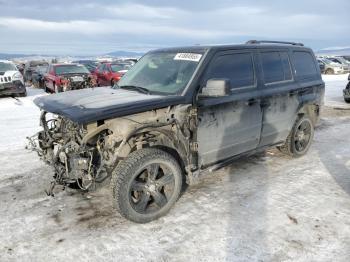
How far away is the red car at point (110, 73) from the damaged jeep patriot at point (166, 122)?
11194 mm

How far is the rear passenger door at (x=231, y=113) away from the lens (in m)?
4.39

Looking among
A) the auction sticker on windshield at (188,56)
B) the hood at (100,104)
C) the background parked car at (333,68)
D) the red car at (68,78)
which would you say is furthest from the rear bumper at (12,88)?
the background parked car at (333,68)

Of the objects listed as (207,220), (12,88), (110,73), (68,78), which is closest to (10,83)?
(12,88)

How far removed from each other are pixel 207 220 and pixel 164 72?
79.1 inches

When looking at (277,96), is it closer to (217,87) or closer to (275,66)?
(275,66)

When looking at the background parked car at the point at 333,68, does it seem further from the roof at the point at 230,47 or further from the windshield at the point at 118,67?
the roof at the point at 230,47

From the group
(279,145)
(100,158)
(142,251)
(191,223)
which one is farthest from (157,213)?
(279,145)

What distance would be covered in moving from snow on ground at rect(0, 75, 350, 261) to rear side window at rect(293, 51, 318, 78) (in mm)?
1575

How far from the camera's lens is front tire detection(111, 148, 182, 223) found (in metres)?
3.78

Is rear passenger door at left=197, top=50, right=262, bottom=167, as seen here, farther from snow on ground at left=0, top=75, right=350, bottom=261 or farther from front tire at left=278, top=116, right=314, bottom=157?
front tire at left=278, top=116, right=314, bottom=157

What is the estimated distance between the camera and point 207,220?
4.02 meters

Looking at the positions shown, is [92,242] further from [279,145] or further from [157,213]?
[279,145]

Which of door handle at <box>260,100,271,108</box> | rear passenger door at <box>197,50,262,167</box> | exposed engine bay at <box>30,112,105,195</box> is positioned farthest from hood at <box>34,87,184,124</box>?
door handle at <box>260,100,271,108</box>

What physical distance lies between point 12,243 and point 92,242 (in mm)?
818
